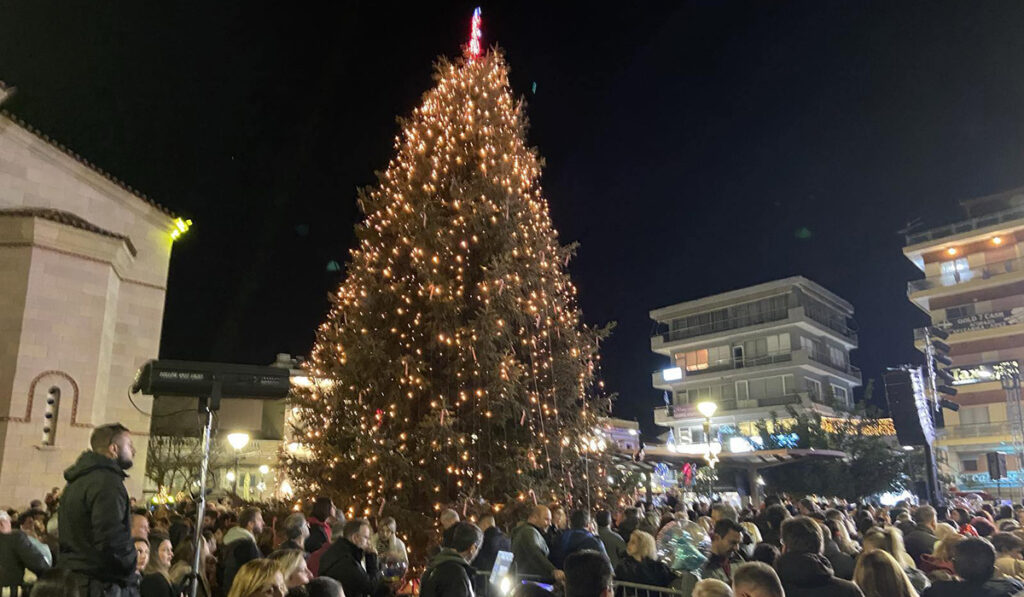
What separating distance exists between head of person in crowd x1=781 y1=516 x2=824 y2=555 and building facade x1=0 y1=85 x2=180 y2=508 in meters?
19.0

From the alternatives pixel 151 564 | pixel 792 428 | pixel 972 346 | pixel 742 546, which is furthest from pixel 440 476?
pixel 972 346

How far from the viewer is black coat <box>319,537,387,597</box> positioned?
17.8ft

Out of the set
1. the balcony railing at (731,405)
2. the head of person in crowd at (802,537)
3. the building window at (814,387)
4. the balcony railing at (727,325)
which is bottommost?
the head of person in crowd at (802,537)

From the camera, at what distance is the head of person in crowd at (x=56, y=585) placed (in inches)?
166

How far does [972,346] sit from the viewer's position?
4353cm

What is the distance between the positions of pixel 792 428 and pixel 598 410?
26.2 m

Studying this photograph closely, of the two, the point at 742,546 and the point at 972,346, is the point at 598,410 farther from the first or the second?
the point at 972,346

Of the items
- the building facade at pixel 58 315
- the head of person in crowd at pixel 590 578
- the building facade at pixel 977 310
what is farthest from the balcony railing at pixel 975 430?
the head of person in crowd at pixel 590 578

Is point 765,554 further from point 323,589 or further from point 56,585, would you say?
point 56,585

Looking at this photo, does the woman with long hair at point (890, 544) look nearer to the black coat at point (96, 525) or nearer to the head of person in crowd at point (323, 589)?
the head of person in crowd at point (323, 589)

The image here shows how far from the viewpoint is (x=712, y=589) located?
11.9ft

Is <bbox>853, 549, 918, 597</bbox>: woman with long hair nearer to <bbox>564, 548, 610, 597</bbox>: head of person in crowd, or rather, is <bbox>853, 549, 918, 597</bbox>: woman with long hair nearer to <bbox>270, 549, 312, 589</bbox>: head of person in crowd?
<bbox>564, 548, 610, 597</bbox>: head of person in crowd

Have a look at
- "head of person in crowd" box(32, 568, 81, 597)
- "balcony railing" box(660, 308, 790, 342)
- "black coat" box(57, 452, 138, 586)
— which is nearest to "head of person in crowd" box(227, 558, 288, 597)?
"head of person in crowd" box(32, 568, 81, 597)

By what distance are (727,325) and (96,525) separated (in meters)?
56.3
